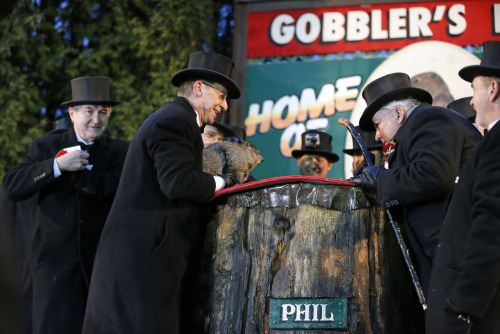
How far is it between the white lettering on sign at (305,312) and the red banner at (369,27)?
5394mm

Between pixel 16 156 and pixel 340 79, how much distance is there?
4.37 meters

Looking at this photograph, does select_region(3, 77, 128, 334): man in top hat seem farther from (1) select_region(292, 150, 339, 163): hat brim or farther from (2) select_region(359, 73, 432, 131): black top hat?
(1) select_region(292, 150, 339, 163): hat brim

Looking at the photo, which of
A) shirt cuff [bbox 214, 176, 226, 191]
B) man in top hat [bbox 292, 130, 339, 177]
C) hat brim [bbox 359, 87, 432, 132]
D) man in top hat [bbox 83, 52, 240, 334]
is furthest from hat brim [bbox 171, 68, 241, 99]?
man in top hat [bbox 292, 130, 339, 177]

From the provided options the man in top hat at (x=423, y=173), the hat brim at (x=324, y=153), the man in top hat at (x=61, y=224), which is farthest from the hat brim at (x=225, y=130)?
the man in top hat at (x=423, y=173)

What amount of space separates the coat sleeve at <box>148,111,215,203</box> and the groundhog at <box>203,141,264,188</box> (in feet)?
1.58

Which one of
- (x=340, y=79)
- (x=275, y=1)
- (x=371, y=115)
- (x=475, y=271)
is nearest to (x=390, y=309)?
(x=475, y=271)

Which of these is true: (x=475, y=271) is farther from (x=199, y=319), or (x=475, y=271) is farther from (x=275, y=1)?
(x=275, y=1)

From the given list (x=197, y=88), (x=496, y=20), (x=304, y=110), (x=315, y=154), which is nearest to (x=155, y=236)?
(x=197, y=88)

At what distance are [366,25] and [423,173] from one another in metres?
5.24

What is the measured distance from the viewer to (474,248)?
3078 mm

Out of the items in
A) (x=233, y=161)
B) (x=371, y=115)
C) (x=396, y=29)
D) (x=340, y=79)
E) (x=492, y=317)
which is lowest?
(x=492, y=317)

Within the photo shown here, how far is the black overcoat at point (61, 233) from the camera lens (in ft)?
16.3

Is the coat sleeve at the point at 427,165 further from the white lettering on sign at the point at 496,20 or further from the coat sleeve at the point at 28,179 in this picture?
the white lettering on sign at the point at 496,20

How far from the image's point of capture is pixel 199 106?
4613 millimetres
